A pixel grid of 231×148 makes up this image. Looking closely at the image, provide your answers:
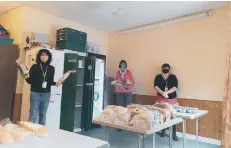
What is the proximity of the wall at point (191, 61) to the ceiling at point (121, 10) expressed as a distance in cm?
34

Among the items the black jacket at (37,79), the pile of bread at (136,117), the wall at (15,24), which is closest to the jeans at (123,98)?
the black jacket at (37,79)

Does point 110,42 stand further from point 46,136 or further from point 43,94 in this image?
point 46,136

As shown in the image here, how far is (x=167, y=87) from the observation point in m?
4.21

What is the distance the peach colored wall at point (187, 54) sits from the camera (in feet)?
12.9

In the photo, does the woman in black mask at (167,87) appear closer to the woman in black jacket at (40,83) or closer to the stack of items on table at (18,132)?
the woman in black jacket at (40,83)

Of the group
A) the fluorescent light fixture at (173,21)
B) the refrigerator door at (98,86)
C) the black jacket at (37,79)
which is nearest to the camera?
the black jacket at (37,79)

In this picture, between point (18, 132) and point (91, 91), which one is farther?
point (91, 91)

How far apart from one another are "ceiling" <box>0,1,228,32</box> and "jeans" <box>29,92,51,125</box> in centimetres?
182

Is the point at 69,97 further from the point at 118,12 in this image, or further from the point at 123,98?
the point at 118,12

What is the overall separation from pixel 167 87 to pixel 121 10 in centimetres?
187

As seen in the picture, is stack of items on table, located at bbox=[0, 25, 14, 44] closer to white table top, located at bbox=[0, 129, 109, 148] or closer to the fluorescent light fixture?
the fluorescent light fixture

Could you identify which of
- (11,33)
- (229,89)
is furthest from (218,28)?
(11,33)

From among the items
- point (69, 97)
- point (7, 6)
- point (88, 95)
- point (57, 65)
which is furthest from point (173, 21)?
point (7, 6)

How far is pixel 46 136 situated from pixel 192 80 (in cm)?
367
